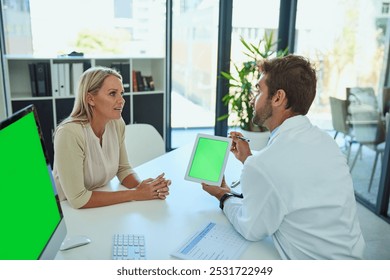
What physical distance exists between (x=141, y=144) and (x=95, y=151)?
0.71m

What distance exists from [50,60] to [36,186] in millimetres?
2896

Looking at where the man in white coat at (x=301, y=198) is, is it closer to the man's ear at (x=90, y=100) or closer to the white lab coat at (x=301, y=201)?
the white lab coat at (x=301, y=201)

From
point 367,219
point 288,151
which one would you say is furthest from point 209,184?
point 367,219

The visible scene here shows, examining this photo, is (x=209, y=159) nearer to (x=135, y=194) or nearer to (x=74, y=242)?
(x=135, y=194)

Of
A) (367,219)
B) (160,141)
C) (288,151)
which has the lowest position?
(367,219)

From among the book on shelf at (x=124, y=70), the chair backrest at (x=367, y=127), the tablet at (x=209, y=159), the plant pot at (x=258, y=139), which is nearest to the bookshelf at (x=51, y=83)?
the book on shelf at (x=124, y=70)

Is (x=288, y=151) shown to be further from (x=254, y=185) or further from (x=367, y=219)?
(x=367, y=219)

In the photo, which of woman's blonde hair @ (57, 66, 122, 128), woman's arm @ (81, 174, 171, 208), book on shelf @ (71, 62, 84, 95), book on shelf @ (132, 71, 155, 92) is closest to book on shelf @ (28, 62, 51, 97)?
book on shelf @ (71, 62, 84, 95)

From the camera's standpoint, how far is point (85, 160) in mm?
1798

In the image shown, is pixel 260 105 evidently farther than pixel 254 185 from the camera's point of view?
Yes

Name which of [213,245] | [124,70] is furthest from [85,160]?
[124,70]

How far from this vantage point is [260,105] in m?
1.60
